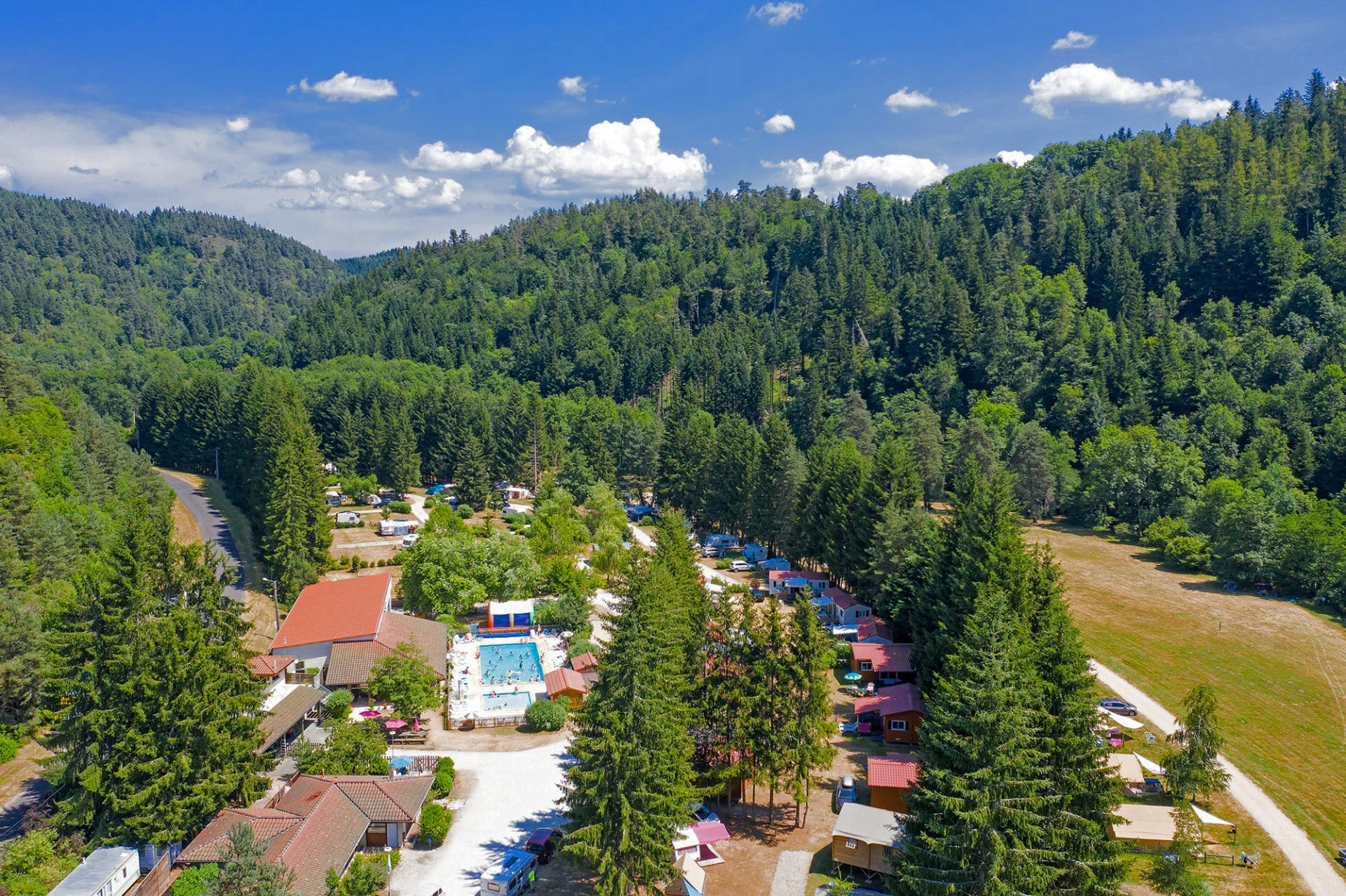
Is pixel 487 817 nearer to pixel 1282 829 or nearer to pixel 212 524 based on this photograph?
pixel 1282 829

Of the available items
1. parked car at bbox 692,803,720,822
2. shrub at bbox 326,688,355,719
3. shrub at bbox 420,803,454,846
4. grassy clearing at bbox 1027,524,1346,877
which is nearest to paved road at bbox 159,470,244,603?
shrub at bbox 326,688,355,719

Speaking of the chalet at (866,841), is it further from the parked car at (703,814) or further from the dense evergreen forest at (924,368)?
the dense evergreen forest at (924,368)

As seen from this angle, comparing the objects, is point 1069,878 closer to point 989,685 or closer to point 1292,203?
point 989,685

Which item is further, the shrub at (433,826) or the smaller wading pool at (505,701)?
the smaller wading pool at (505,701)

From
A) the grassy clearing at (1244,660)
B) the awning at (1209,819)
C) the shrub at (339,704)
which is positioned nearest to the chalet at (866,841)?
the awning at (1209,819)

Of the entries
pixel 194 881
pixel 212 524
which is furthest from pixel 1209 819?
pixel 212 524

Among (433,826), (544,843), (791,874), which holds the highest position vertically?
(433,826)

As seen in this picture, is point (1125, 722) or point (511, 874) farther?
point (1125, 722)
